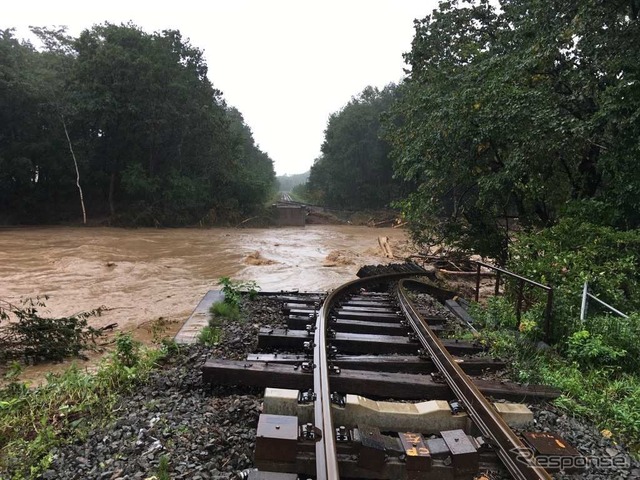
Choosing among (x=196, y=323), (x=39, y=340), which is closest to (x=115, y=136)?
(x=39, y=340)

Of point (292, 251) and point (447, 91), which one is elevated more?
point (447, 91)

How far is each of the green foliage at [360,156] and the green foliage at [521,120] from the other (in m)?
33.3

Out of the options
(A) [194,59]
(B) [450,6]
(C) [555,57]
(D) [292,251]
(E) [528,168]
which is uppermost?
(A) [194,59]

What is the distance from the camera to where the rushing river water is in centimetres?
961

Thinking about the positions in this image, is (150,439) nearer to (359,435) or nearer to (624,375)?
(359,435)

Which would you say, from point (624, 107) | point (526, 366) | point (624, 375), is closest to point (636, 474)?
point (526, 366)

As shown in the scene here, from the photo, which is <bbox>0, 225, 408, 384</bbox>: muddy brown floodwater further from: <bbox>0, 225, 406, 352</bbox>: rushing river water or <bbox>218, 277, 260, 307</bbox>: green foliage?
<bbox>218, 277, 260, 307</bbox>: green foliage

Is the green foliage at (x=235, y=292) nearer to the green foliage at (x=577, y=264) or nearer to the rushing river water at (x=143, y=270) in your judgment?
the rushing river water at (x=143, y=270)

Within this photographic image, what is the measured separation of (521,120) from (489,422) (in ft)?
25.2

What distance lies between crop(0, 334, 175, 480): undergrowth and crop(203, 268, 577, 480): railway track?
890mm

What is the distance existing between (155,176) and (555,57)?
30925 mm

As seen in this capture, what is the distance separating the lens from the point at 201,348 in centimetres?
468

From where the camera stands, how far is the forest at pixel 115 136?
2912cm

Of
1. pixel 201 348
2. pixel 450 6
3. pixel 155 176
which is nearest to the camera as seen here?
pixel 201 348
